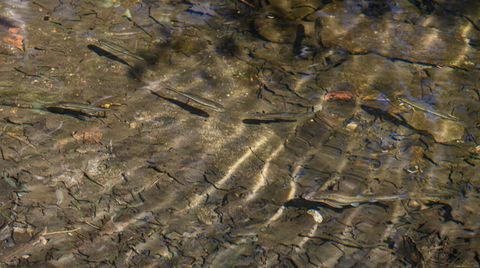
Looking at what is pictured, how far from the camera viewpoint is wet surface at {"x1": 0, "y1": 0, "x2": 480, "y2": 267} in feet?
11.4

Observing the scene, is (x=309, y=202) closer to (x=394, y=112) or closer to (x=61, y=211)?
(x=394, y=112)

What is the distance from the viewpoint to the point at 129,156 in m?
3.91

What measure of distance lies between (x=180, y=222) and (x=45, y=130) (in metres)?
1.33

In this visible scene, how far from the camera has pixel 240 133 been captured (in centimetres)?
412

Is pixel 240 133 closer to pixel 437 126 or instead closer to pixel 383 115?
pixel 383 115

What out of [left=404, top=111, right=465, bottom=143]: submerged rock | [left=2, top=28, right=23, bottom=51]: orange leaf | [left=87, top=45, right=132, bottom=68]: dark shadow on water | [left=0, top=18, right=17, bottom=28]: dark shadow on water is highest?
[left=404, top=111, right=465, bottom=143]: submerged rock

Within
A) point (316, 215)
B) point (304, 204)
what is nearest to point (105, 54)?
point (304, 204)

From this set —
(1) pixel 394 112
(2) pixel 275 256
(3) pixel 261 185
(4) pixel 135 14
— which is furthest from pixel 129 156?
(1) pixel 394 112

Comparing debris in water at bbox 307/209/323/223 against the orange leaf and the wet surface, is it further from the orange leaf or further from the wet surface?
the orange leaf

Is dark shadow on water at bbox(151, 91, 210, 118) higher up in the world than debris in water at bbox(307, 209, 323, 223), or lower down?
higher up

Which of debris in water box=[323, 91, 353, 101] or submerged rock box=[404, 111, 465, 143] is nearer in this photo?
submerged rock box=[404, 111, 465, 143]

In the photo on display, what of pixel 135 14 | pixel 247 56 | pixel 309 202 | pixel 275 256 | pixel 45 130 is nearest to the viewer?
pixel 275 256

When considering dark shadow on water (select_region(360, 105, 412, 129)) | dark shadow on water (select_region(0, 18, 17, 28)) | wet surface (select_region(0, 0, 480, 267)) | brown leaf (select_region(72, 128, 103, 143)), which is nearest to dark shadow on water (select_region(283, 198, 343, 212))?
wet surface (select_region(0, 0, 480, 267))

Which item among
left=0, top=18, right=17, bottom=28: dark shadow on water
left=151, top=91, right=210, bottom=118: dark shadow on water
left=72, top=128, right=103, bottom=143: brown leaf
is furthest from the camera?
left=0, top=18, right=17, bottom=28: dark shadow on water
